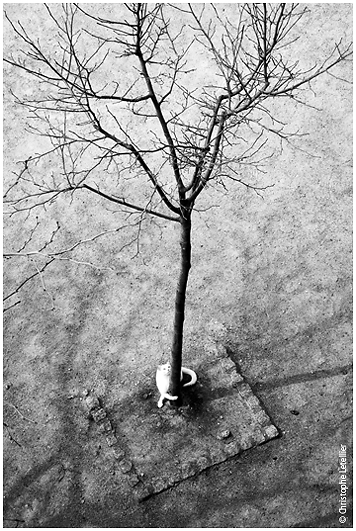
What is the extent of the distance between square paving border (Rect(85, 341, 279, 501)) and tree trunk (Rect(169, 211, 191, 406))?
33 cm

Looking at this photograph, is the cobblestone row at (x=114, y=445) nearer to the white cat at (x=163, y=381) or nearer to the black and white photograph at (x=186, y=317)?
the black and white photograph at (x=186, y=317)

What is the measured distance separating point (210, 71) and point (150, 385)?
6.07 meters

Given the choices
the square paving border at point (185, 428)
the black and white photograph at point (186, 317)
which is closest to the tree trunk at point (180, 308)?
the black and white photograph at point (186, 317)

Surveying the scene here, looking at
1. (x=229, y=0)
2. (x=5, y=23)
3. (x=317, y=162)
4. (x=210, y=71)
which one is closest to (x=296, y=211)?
(x=317, y=162)

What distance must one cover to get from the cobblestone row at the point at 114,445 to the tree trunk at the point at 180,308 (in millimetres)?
846

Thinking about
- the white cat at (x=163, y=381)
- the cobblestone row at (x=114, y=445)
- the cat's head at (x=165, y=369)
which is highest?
the cat's head at (x=165, y=369)

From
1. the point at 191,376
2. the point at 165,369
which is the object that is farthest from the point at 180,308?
the point at 191,376

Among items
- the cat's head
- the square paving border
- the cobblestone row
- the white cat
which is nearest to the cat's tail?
the white cat

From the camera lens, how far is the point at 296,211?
10.5 meters

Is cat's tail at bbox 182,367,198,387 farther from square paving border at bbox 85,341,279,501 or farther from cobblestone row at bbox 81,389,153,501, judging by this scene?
cobblestone row at bbox 81,389,153,501

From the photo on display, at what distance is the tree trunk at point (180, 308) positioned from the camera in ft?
24.1

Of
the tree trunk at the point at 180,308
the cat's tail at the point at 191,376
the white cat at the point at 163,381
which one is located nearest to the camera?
the tree trunk at the point at 180,308

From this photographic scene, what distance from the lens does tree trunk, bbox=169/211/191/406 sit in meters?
7.34

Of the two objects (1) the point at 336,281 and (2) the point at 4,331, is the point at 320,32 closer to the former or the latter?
(1) the point at 336,281
